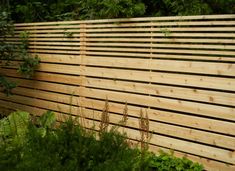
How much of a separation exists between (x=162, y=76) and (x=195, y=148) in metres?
1.08

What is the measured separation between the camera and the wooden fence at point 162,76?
5055 mm

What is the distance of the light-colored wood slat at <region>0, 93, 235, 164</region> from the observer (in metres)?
5.02

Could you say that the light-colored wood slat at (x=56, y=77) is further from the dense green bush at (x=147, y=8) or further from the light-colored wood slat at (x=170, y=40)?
the dense green bush at (x=147, y=8)

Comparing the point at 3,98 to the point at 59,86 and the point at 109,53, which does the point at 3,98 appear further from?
the point at 109,53

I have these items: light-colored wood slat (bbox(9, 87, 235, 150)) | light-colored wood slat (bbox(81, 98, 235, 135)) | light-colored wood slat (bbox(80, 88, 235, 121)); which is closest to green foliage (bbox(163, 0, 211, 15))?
light-colored wood slat (bbox(80, 88, 235, 121))

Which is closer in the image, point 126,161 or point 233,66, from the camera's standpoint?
point 126,161

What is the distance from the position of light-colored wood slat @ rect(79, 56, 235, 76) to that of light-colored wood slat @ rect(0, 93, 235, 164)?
95 cm

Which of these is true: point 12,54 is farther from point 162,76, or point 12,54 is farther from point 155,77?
point 162,76

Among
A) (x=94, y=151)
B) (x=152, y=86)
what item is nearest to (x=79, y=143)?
(x=94, y=151)

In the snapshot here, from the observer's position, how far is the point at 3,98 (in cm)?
920

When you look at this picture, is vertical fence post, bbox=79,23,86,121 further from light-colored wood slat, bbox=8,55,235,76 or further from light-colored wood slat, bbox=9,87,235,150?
light-colored wood slat, bbox=9,87,235,150

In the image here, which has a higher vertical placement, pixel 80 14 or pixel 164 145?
pixel 80 14

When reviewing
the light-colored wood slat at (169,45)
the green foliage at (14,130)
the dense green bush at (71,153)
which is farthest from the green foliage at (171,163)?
the dense green bush at (71,153)

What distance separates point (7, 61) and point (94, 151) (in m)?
6.23
